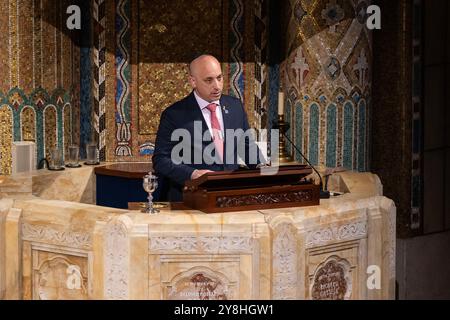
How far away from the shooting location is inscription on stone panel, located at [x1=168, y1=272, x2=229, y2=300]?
6.18m

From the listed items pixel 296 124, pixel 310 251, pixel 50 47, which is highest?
pixel 50 47

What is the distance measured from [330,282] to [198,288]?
2.97 feet

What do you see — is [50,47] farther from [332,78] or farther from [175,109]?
[332,78]

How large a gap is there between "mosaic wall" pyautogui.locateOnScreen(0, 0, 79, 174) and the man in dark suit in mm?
1587

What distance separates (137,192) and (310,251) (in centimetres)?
253

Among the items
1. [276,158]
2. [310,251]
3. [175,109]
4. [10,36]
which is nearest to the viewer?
[310,251]

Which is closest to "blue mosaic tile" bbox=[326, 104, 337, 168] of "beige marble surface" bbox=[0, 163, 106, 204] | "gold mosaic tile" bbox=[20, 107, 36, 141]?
"beige marble surface" bbox=[0, 163, 106, 204]

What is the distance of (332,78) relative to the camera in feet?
28.7

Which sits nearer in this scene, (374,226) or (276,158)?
(374,226)

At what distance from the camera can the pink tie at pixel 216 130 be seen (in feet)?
23.2

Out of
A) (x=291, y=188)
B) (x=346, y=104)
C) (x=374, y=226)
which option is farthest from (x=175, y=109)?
(x=346, y=104)

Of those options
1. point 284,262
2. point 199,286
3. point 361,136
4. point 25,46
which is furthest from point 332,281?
point 25,46

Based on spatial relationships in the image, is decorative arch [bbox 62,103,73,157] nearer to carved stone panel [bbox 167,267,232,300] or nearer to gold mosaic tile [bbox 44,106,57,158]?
gold mosaic tile [bbox 44,106,57,158]

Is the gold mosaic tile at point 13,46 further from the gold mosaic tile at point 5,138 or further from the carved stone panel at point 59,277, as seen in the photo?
the carved stone panel at point 59,277
